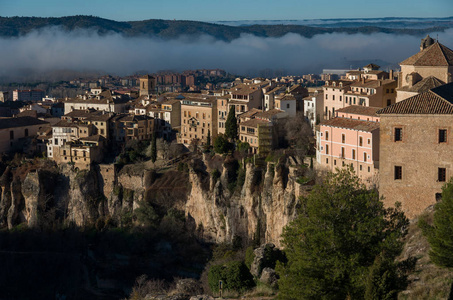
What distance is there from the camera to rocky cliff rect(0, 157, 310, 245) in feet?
116

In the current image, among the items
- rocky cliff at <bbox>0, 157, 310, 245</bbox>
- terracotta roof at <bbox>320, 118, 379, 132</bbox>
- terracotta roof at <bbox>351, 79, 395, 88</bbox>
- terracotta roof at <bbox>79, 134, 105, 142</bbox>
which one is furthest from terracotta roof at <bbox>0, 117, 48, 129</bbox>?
terracotta roof at <bbox>320, 118, 379, 132</bbox>

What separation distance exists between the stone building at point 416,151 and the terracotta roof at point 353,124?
831 cm

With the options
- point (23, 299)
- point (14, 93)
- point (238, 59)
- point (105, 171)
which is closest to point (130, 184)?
point (105, 171)

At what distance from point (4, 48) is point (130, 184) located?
124 meters

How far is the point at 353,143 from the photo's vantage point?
101 feet

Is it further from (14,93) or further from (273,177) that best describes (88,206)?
(14,93)

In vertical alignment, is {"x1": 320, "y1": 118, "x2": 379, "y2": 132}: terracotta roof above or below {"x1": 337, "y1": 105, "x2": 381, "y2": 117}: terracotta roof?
below

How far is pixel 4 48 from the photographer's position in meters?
156

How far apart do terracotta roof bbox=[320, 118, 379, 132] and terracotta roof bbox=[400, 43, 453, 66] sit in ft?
11.5

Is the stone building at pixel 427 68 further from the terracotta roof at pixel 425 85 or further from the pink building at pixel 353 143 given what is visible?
the pink building at pixel 353 143

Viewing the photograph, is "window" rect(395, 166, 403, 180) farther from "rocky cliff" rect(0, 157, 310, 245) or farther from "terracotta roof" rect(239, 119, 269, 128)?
"terracotta roof" rect(239, 119, 269, 128)

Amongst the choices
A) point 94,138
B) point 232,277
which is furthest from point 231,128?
point 232,277

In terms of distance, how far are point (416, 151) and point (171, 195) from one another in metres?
21.6

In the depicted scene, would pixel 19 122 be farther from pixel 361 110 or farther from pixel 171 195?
pixel 361 110
